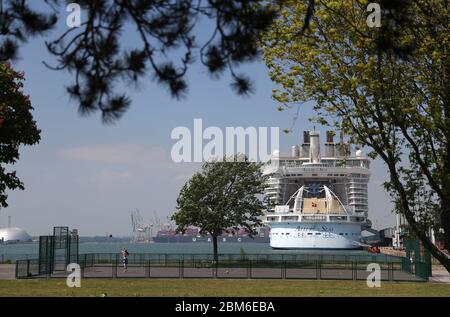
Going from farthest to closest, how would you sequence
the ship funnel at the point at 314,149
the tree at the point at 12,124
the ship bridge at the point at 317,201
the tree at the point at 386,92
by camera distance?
the ship funnel at the point at 314,149
the ship bridge at the point at 317,201
the tree at the point at 12,124
the tree at the point at 386,92

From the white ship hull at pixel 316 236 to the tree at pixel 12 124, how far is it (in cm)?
7564

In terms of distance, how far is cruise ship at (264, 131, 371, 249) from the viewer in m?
102

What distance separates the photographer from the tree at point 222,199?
47.4 metres

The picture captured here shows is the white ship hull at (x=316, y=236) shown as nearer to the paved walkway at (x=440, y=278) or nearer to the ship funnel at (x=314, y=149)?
the ship funnel at (x=314, y=149)

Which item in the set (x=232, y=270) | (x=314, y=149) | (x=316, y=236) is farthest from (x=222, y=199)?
(x=314, y=149)

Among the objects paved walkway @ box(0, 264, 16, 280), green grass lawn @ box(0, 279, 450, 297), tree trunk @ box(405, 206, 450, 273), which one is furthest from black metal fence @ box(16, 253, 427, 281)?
tree trunk @ box(405, 206, 450, 273)

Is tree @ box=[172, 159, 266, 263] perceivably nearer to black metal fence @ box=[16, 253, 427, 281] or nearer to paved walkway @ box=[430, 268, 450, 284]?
black metal fence @ box=[16, 253, 427, 281]

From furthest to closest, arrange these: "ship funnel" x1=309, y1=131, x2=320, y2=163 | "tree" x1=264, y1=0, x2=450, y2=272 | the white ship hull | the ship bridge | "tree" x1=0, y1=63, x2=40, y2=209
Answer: "ship funnel" x1=309, y1=131, x2=320, y2=163 < the ship bridge < the white ship hull < "tree" x1=0, y1=63, x2=40, y2=209 < "tree" x1=264, y1=0, x2=450, y2=272

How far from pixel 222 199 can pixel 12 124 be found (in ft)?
73.4

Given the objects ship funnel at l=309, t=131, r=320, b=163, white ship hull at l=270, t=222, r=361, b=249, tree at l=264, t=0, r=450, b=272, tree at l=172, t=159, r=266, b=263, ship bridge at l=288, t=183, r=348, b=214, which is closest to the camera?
tree at l=264, t=0, r=450, b=272

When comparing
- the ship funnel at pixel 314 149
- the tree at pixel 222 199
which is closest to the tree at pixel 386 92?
the tree at pixel 222 199
